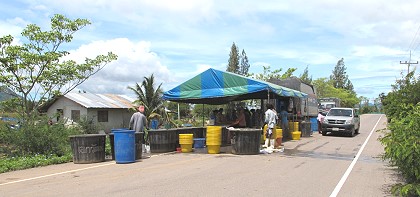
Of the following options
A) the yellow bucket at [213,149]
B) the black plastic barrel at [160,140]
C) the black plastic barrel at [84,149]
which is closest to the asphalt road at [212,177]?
the black plastic barrel at [84,149]

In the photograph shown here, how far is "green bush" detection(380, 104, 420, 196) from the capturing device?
6.77 m

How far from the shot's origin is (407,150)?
22.5 ft

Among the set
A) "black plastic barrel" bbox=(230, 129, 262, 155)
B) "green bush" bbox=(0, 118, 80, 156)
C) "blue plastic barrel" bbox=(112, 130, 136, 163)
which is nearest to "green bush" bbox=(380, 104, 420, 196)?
"black plastic barrel" bbox=(230, 129, 262, 155)

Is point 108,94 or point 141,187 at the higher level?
point 108,94

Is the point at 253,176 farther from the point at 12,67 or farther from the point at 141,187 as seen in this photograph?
the point at 12,67

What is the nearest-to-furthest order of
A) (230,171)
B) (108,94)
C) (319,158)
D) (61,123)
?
(230,171) < (319,158) < (61,123) < (108,94)

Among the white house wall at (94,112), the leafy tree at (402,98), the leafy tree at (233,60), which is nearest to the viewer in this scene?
the leafy tree at (402,98)

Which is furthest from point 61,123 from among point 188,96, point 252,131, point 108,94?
point 108,94

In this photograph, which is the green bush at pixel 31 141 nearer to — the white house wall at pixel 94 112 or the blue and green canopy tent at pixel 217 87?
the blue and green canopy tent at pixel 217 87

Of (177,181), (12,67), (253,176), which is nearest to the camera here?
(177,181)

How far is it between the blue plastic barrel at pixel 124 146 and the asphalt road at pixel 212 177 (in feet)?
1.02

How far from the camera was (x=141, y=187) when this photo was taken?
311 inches

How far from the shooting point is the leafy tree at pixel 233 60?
3004 inches

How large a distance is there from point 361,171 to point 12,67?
14.0 meters
